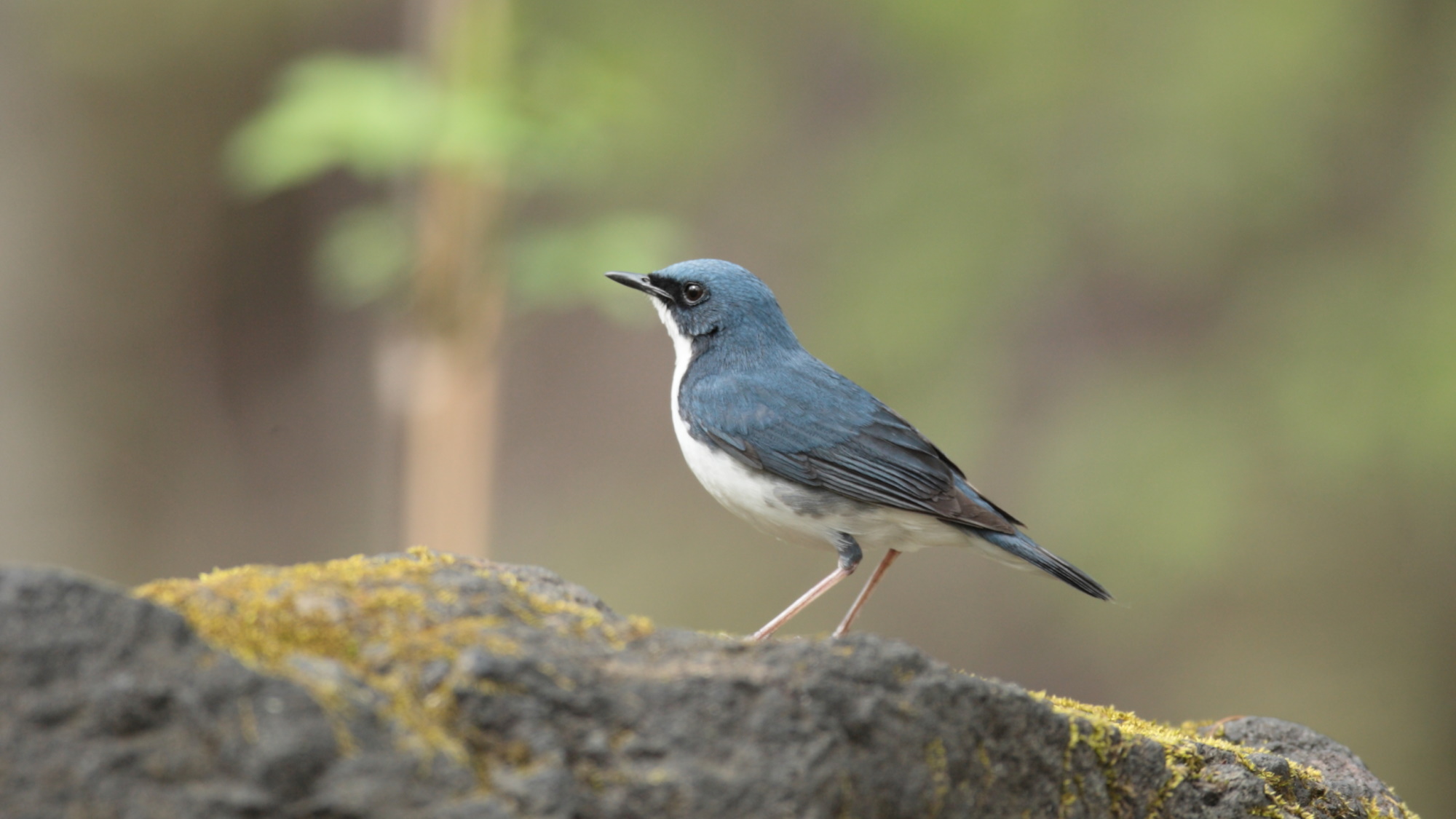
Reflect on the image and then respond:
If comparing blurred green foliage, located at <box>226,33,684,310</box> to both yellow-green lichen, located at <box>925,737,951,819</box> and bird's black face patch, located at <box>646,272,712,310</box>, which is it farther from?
yellow-green lichen, located at <box>925,737,951,819</box>

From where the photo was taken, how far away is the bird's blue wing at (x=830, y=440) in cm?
419

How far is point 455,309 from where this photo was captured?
654 cm

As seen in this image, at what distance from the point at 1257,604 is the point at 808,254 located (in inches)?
156

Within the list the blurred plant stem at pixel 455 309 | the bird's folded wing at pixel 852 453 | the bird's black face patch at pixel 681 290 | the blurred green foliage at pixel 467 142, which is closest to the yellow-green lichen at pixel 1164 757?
the bird's folded wing at pixel 852 453

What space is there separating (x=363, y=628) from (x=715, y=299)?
8.54ft

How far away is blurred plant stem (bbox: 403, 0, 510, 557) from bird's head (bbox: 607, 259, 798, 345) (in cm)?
183

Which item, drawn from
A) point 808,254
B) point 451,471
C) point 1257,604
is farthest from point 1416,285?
point 451,471

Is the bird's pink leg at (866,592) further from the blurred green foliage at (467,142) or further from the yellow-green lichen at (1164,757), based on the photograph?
the blurred green foliage at (467,142)

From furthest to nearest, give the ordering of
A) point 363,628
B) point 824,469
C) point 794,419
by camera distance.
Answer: point 794,419, point 824,469, point 363,628

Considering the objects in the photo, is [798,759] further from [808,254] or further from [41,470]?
[41,470]

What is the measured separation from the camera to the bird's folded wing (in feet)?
13.7

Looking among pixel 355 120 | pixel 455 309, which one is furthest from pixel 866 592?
pixel 355 120

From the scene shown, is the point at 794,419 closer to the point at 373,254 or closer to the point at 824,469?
the point at 824,469

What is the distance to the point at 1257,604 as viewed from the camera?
8602 mm
